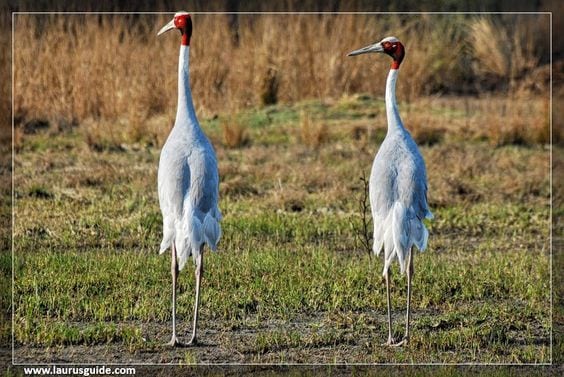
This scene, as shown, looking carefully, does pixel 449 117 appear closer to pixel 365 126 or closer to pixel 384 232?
pixel 365 126

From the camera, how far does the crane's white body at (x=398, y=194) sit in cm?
633

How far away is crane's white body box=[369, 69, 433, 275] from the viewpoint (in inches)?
249

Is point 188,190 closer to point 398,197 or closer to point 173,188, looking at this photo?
point 173,188

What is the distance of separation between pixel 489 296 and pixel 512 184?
3.63m

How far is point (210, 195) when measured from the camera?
247 inches

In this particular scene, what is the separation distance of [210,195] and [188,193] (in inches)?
4.8

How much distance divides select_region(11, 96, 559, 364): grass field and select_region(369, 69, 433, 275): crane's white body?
560 millimetres

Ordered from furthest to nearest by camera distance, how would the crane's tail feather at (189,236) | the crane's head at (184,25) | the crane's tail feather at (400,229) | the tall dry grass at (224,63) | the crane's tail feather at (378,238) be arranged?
1. the tall dry grass at (224,63)
2. the crane's head at (184,25)
3. the crane's tail feather at (378,238)
4. the crane's tail feather at (400,229)
5. the crane's tail feather at (189,236)

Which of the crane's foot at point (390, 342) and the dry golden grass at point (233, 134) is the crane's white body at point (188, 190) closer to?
the crane's foot at point (390, 342)

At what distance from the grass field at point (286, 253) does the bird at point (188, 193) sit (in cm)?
52

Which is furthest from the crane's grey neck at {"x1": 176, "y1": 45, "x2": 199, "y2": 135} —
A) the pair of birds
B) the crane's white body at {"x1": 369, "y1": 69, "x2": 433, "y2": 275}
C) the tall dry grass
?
the tall dry grass

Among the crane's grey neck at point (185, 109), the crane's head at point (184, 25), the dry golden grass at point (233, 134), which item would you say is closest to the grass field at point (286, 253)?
the dry golden grass at point (233, 134)

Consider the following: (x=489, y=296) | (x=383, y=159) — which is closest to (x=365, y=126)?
(x=489, y=296)

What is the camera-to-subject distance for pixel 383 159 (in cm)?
636
